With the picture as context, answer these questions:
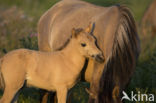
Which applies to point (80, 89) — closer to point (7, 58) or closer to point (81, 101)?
point (81, 101)

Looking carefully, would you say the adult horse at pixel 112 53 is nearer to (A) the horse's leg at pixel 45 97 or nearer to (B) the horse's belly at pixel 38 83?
(B) the horse's belly at pixel 38 83

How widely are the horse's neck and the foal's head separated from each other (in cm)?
6

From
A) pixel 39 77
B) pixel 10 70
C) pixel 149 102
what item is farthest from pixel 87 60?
pixel 149 102

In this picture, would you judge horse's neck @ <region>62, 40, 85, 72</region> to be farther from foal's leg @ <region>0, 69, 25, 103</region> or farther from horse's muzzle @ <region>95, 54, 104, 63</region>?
foal's leg @ <region>0, 69, 25, 103</region>

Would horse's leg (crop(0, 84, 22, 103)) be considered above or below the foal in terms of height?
below

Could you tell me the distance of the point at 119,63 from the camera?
5.27 m

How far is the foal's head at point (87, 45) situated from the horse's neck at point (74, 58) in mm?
61

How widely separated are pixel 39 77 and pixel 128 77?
1206 mm

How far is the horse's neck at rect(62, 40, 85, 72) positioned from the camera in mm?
5066

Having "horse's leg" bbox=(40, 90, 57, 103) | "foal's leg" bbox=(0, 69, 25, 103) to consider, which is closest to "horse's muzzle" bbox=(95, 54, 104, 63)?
"foal's leg" bbox=(0, 69, 25, 103)

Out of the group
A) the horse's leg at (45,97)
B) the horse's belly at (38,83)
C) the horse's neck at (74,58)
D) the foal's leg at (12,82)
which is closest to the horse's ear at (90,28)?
the horse's neck at (74,58)

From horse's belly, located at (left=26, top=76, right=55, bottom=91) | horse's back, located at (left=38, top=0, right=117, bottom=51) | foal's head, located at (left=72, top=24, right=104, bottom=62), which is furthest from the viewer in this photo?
horse's back, located at (left=38, top=0, right=117, bottom=51)

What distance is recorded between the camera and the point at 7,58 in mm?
4977

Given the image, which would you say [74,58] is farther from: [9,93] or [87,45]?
[9,93]
